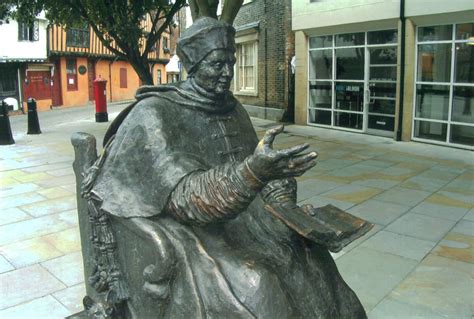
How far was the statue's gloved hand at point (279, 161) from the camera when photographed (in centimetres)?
194

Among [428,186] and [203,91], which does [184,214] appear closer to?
[203,91]

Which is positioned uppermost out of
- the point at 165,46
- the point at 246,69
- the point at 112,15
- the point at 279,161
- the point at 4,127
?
the point at 165,46

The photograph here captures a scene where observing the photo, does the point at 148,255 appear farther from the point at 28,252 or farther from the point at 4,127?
the point at 4,127

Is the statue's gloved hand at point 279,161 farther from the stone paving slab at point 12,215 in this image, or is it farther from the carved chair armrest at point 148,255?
the stone paving slab at point 12,215

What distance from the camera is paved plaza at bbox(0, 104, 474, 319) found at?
404 cm

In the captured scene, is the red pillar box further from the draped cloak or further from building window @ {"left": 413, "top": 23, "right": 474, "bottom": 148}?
the draped cloak

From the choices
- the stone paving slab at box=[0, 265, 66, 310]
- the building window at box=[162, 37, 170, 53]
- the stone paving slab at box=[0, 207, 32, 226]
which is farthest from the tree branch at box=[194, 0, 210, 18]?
the building window at box=[162, 37, 170, 53]

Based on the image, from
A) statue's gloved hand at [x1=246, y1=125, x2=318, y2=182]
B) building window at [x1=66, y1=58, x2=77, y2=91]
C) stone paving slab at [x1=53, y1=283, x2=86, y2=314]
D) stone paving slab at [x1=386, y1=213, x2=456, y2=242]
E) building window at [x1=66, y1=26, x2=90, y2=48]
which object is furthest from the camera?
building window at [x1=66, y1=58, x2=77, y2=91]

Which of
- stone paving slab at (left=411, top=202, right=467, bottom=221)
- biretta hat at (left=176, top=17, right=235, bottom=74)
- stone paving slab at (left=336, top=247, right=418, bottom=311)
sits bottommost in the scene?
stone paving slab at (left=336, top=247, right=418, bottom=311)

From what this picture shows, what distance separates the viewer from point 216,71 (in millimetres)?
2467

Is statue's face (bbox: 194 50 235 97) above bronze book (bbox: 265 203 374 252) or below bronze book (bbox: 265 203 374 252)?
above

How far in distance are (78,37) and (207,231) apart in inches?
1134

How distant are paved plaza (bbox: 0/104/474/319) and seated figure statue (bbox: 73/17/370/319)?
150 centimetres

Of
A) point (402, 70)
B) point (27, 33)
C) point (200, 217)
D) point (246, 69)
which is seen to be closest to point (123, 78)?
point (27, 33)
